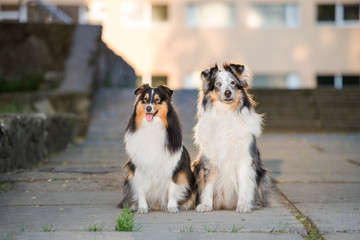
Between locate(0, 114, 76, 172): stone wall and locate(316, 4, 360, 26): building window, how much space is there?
1785 cm

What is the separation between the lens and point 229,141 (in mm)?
4910

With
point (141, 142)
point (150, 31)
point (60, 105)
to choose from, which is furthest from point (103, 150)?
point (150, 31)

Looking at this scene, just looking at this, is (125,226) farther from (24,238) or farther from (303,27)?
(303,27)

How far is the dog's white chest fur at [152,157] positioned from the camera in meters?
4.97

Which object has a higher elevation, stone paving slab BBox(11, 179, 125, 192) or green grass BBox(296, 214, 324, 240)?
green grass BBox(296, 214, 324, 240)

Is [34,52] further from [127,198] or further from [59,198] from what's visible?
[127,198]

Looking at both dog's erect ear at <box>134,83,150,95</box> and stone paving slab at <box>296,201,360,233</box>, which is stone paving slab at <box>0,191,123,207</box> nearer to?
dog's erect ear at <box>134,83,150,95</box>

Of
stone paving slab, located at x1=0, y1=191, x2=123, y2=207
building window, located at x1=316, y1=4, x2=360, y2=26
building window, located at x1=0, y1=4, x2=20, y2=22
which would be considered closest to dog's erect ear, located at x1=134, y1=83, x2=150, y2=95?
stone paving slab, located at x1=0, y1=191, x2=123, y2=207

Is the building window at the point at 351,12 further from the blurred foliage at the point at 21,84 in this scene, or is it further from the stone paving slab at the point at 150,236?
the stone paving slab at the point at 150,236

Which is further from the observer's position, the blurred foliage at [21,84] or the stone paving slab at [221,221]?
the blurred foliage at [21,84]

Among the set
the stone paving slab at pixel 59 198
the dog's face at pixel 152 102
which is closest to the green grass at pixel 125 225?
the dog's face at pixel 152 102

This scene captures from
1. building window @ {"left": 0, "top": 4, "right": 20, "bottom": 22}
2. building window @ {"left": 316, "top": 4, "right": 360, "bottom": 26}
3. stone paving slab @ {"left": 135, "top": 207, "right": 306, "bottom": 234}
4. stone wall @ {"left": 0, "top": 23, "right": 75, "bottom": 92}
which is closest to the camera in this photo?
stone paving slab @ {"left": 135, "top": 207, "right": 306, "bottom": 234}

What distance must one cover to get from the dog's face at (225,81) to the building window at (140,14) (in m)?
20.5

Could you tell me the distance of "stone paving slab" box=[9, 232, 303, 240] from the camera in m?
3.84
